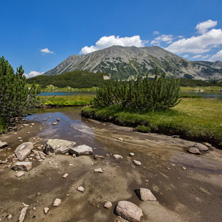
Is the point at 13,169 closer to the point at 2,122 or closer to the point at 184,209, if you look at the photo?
the point at 184,209

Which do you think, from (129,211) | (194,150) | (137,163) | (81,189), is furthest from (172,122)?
(81,189)

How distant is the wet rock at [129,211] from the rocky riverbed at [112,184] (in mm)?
26

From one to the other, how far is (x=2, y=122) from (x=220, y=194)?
18.7 meters

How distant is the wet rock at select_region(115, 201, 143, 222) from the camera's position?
4.42 metres

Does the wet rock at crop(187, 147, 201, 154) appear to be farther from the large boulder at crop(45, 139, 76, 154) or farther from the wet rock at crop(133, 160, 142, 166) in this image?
the large boulder at crop(45, 139, 76, 154)

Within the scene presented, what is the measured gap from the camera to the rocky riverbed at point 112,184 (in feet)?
15.5

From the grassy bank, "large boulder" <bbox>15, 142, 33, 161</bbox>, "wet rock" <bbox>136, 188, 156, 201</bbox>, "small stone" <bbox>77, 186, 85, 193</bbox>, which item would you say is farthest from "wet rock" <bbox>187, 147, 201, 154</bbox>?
"large boulder" <bbox>15, 142, 33, 161</bbox>

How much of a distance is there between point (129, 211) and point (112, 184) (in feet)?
5.84

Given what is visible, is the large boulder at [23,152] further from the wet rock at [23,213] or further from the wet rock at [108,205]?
the wet rock at [108,205]

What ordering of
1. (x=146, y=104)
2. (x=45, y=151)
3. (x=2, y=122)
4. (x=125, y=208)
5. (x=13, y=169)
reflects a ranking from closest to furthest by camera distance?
(x=125, y=208), (x=13, y=169), (x=45, y=151), (x=2, y=122), (x=146, y=104)

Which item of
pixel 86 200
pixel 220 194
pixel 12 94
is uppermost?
pixel 12 94

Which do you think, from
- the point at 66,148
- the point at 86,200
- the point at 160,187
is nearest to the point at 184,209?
the point at 160,187

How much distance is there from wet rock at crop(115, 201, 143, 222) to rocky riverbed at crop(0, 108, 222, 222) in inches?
1.0

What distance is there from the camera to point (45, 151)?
953 cm
